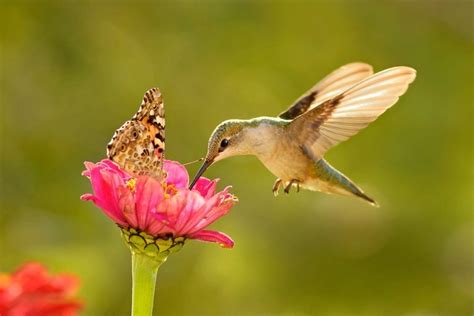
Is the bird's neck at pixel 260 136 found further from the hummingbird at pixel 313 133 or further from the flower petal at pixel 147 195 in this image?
the flower petal at pixel 147 195

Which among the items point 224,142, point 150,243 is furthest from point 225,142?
point 150,243

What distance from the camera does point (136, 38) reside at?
3.30m

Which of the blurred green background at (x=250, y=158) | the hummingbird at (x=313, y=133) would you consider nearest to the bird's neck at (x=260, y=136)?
the hummingbird at (x=313, y=133)

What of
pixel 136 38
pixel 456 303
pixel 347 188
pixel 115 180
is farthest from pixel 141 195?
pixel 136 38

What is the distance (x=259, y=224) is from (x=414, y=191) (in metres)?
0.60

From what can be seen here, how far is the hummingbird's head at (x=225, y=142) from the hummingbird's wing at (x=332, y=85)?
0.21 meters

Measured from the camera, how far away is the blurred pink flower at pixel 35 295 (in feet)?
2.99

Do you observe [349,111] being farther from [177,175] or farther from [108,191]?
[108,191]

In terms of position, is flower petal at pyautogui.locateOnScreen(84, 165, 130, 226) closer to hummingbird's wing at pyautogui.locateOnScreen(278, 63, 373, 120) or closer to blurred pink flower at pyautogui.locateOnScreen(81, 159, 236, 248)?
blurred pink flower at pyautogui.locateOnScreen(81, 159, 236, 248)

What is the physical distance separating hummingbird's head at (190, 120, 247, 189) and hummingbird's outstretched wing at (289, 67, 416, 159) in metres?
0.11

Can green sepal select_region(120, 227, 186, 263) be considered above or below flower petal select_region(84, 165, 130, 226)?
below

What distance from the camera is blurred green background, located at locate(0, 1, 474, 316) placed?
111 inches

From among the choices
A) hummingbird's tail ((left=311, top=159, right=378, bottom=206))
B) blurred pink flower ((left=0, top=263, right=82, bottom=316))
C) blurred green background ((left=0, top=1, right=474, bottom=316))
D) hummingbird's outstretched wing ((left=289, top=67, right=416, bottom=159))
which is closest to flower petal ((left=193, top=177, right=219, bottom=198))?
blurred pink flower ((left=0, top=263, right=82, bottom=316))

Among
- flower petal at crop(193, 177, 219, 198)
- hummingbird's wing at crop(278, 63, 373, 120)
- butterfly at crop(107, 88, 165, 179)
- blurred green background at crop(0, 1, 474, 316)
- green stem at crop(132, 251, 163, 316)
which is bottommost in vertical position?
green stem at crop(132, 251, 163, 316)
